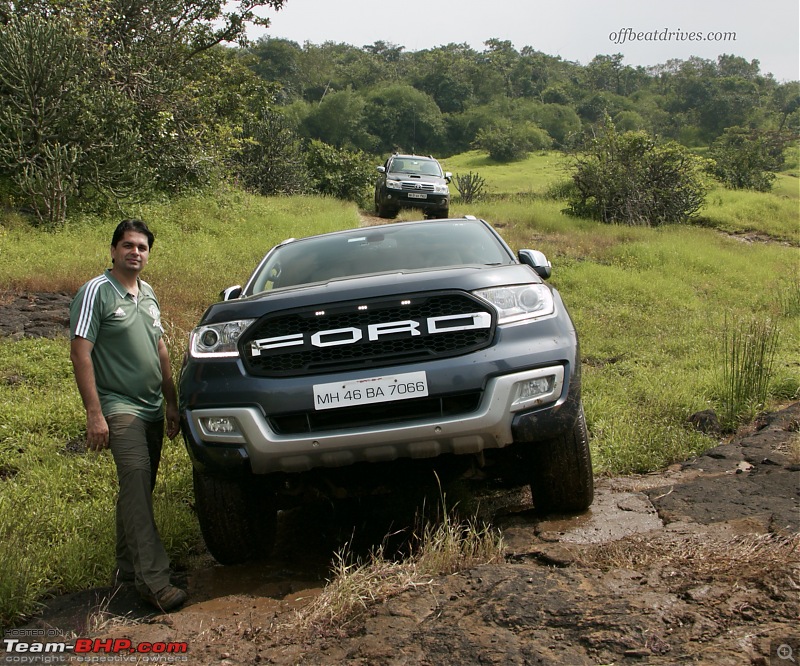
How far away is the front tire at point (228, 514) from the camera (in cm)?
375

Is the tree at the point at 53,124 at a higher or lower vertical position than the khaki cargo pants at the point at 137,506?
higher

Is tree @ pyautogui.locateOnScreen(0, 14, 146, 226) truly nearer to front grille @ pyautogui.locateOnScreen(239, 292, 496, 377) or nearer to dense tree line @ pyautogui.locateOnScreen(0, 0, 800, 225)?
dense tree line @ pyautogui.locateOnScreen(0, 0, 800, 225)

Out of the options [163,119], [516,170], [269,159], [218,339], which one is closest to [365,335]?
[218,339]

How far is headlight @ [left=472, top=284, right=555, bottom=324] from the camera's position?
3615mm

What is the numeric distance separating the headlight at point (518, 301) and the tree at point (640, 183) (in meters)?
17.3

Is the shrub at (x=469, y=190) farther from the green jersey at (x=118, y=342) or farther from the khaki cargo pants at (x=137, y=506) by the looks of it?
the khaki cargo pants at (x=137, y=506)

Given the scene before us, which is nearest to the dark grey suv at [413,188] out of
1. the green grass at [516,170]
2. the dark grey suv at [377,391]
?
the green grass at [516,170]

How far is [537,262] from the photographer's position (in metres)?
4.73

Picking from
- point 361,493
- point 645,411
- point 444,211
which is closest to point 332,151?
point 444,211

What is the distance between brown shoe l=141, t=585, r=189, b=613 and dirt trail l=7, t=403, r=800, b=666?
7cm

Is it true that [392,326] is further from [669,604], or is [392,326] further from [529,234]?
[529,234]

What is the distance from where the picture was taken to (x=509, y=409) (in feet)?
11.2

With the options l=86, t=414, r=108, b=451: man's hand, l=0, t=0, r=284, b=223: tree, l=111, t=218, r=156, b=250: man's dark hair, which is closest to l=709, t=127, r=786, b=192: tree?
l=0, t=0, r=284, b=223: tree

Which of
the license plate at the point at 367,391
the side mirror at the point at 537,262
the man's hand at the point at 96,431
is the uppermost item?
the side mirror at the point at 537,262
